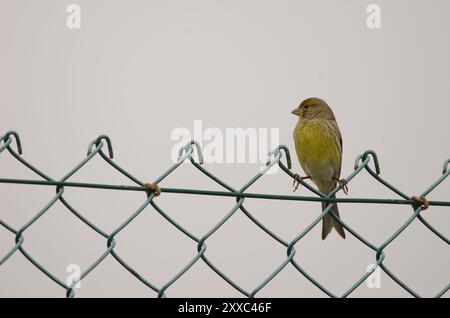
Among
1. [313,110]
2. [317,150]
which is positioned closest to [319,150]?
[317,150]

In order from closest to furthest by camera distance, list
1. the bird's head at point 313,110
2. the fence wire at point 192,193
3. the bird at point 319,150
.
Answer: the fence wire at point 192,193 < the bird at point 319,150 < the bird's head at point 313,110

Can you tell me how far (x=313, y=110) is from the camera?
665cm

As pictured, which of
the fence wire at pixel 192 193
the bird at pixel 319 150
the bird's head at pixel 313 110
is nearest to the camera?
the fence wire at pixel 192 193

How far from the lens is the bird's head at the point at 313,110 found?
6559 mm

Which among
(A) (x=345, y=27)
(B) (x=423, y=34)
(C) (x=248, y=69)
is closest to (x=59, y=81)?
(C) (x=248, y=69)

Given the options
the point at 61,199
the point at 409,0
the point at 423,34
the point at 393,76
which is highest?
the point at 409,0

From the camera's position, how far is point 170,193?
10.3ft

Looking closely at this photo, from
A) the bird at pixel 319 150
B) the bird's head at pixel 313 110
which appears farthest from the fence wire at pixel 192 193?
the bird's head at pixel 313 110

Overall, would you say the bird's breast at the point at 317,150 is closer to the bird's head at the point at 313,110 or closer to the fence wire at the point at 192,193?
the bird's head at the point at 313,110

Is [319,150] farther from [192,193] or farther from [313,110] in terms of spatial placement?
[192,193]

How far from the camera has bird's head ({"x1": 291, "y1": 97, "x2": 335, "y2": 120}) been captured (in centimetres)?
656
